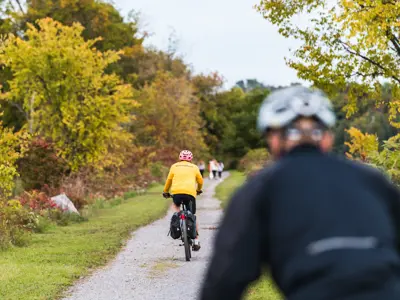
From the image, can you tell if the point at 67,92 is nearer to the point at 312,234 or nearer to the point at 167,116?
the point at 312,234

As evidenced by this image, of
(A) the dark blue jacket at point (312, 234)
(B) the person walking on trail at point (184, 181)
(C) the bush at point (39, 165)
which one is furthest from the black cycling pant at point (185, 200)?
(C) the bush at point (39, 165)

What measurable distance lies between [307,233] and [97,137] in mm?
27235

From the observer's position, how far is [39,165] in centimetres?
2748

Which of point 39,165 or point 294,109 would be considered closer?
point 294,109

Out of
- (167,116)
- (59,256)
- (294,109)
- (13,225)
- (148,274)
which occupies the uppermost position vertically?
(167,116)

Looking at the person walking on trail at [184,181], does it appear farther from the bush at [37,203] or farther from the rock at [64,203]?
the rock at [64,203]

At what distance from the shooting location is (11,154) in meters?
17.7

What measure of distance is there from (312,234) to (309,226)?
0.11 feet

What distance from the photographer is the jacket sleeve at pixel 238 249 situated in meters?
3.06

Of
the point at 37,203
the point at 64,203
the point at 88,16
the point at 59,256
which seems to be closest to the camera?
the point at 59,256

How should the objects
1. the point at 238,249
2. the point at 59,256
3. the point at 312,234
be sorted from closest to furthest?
the point at 312,234, the point at 238,249, the point at 59,256

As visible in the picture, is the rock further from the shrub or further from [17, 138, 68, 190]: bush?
[17, 138, 68, 190]: bush

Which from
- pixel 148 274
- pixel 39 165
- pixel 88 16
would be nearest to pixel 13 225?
pixel 148 274

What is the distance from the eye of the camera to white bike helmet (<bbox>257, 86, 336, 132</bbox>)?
3286 mm
